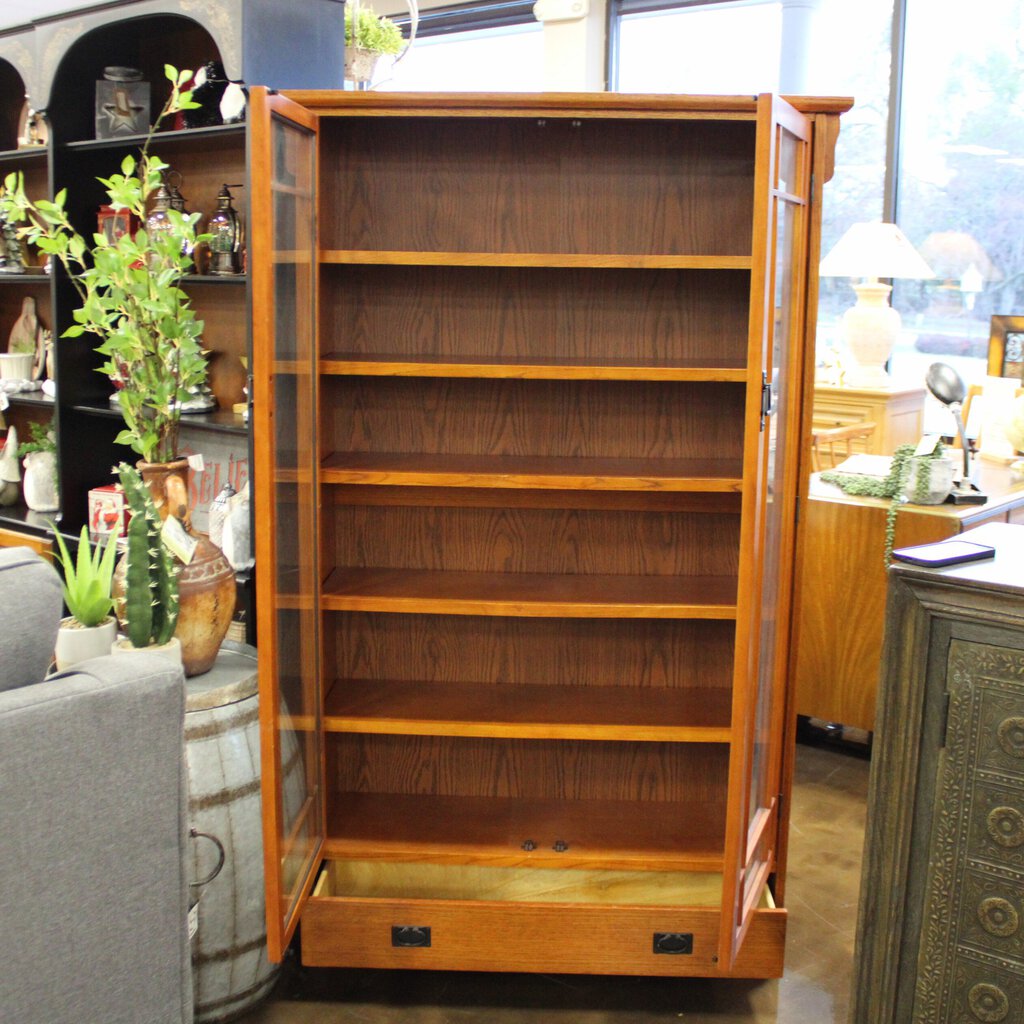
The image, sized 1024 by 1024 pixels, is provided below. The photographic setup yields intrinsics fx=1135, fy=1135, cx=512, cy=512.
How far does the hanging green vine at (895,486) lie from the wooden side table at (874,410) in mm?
1474

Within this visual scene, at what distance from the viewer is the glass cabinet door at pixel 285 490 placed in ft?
6.07

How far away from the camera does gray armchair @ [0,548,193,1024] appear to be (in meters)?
1.46

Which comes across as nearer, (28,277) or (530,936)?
(530,936)

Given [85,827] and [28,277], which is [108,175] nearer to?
[28,277]

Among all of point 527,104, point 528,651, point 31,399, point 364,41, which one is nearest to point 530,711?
point 528,651

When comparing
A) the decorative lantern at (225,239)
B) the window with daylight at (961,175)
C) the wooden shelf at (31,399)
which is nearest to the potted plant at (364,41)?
the decorative lantern at (225,239)

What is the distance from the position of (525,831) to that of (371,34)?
1.93 m

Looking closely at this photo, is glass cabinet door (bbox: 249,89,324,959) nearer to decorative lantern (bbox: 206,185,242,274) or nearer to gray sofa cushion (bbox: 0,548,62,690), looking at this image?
gray sofa cushion (bbox: 0,548,62,690)

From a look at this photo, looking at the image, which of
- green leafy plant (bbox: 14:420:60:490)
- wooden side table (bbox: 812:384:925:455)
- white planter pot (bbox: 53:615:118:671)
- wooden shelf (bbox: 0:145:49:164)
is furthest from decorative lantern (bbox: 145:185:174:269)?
wooden side table (bbox: 812:384:925:455)

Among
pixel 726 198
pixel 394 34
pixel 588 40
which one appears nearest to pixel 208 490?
pixel 394 34

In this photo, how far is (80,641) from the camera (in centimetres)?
240

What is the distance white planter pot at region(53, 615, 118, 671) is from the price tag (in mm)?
224

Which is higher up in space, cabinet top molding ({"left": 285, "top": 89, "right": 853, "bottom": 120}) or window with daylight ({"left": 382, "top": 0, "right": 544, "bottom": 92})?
window with daylight ({"left": 382, "top": 0, "right": 544, "bottom": 92})

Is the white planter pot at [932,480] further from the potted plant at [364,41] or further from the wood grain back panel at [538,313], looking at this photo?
the potted plant at [364,41]
